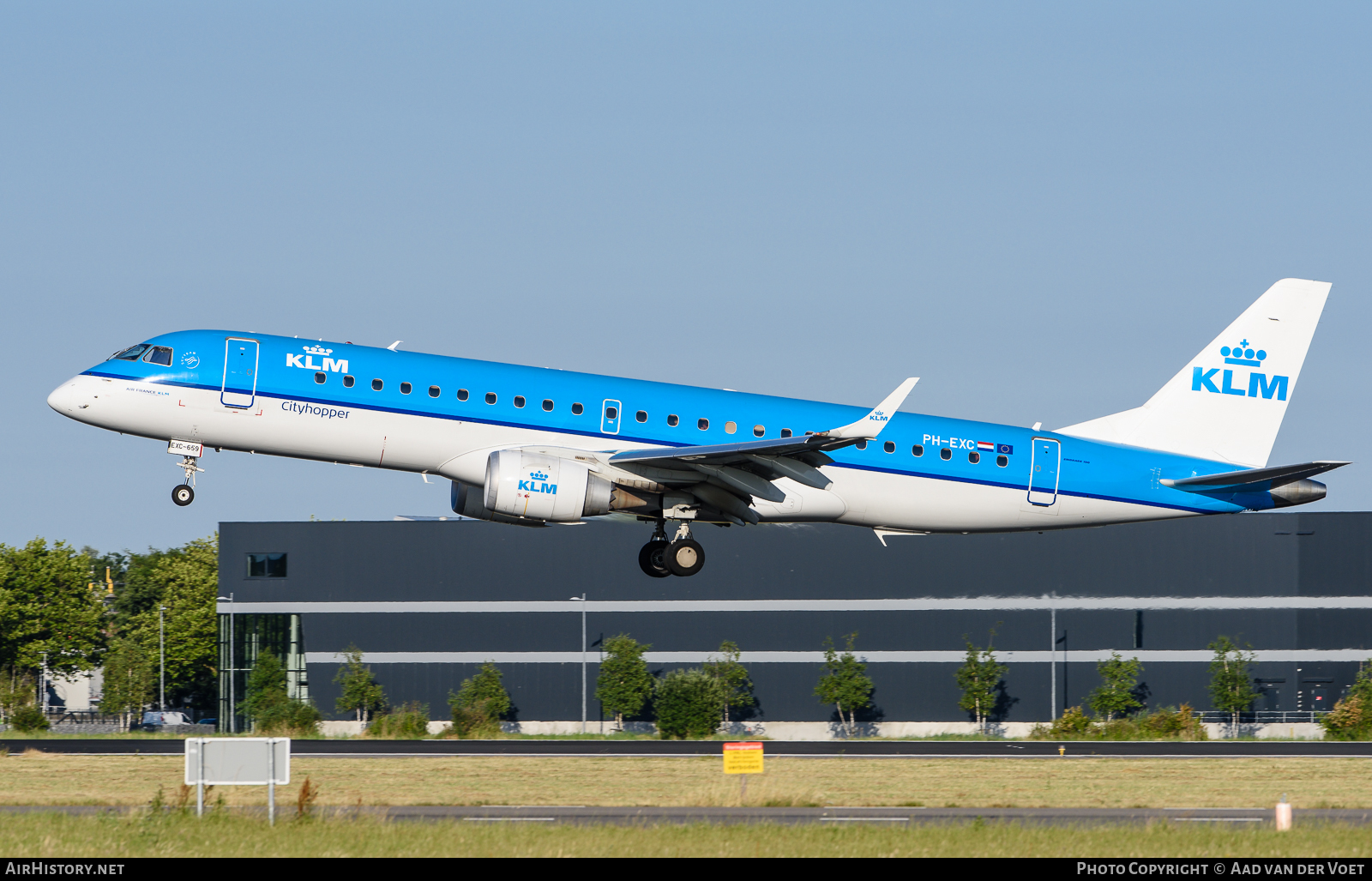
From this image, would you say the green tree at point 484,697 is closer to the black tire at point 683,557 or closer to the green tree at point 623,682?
the green tree at point 623,682

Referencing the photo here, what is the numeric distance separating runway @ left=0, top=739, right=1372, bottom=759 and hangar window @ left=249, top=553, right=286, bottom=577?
2219 centimetres

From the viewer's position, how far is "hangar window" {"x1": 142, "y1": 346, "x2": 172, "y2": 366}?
3171cm

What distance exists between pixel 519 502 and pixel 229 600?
59.0m

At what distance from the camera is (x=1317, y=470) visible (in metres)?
33.5

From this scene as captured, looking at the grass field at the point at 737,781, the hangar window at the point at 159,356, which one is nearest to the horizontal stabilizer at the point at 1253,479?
the grass field at the point at 737,781

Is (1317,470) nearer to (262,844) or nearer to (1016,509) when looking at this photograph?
(1016,509)

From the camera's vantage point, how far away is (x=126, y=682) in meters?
110

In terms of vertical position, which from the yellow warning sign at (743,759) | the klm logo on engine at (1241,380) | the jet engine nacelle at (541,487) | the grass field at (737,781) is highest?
the klm logo on engine at (1241,380)

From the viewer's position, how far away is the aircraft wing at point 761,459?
30.1 m

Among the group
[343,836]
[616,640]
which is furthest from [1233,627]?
[343,836]

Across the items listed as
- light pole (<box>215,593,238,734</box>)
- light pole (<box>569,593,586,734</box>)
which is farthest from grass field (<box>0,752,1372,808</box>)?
light pole (<box>215,593,238,734</box>)

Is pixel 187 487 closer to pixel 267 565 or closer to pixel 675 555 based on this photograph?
pixel 675 555

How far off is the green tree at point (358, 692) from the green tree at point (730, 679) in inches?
669

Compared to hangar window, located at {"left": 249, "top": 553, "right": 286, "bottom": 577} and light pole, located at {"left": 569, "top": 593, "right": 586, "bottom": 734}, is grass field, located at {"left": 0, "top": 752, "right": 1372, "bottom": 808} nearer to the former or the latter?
light pole, located at {"left": 569, "top": 593, "right": 586, "bottom": 734}
